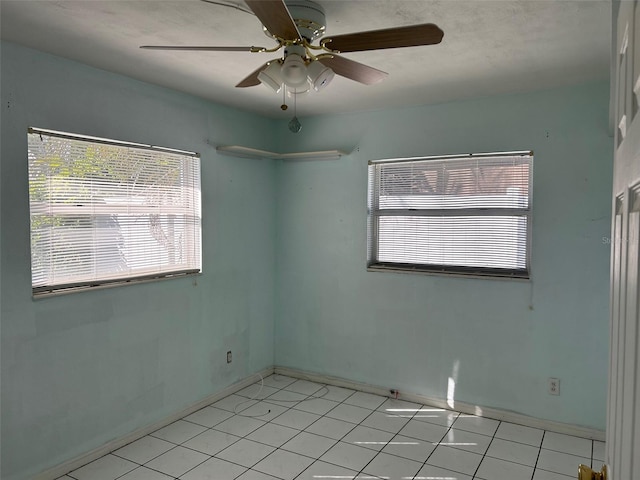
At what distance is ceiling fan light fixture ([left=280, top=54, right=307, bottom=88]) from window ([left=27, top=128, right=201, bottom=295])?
162 centimetres

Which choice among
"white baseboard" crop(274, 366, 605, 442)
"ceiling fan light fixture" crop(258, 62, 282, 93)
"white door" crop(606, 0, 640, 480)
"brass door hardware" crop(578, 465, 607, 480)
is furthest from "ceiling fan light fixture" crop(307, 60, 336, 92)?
"white baseboard" crop(274, 366, 605, 442)

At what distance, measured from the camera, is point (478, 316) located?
3.55 metres

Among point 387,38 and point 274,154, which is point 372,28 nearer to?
point 387,38

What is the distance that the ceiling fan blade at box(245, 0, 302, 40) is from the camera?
141cm

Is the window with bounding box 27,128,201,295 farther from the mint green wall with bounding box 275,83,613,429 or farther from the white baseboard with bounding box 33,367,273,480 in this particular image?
the mint green wall with bounding box 275,83,613,429

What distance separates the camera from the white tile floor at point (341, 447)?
2770mm

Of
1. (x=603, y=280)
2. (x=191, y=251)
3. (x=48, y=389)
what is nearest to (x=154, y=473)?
(x=48, y=389)

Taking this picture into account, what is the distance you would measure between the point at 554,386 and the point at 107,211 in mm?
3295

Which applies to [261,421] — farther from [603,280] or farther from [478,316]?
[603,280]

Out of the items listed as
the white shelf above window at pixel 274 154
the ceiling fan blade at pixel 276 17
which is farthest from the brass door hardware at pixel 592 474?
the white shelf above window at pixel 274 154

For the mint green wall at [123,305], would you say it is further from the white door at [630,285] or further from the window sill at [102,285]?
the white door at [630,285]

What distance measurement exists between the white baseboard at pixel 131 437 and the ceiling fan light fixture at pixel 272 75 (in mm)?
2494

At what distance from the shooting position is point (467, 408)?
362 cm

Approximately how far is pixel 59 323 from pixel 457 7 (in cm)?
266
